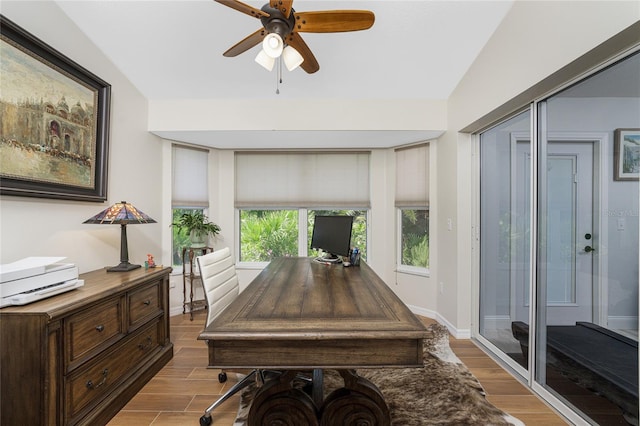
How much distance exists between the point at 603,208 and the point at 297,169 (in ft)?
9.89

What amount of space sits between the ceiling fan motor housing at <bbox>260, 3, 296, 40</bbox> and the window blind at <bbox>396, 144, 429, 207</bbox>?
2409 mm

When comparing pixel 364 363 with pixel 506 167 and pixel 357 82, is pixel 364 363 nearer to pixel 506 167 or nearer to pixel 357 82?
pixel 506 167

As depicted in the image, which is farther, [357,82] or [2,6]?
[357,82]

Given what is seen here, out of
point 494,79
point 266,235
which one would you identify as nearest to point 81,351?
point 266,235

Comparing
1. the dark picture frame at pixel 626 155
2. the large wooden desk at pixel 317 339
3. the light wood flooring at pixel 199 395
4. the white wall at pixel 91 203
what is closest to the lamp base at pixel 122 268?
the white wall at pixel 91 203

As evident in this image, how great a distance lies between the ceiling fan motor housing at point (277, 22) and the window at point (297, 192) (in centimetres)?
225

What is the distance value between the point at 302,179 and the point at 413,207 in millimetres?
1542

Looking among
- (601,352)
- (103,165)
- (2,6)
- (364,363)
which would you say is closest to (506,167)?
(601,352)

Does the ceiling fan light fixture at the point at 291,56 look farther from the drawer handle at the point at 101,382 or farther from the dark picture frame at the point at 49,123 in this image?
the drawer handle at the point at 101,382

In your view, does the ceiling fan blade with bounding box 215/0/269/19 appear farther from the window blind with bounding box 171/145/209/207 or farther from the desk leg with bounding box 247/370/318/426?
the window blind with bounding box 171/145/209/207

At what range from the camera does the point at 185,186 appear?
351 cm

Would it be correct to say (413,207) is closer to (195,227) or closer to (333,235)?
(333,235)

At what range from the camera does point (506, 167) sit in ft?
7.88

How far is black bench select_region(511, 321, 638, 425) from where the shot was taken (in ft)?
4.81
